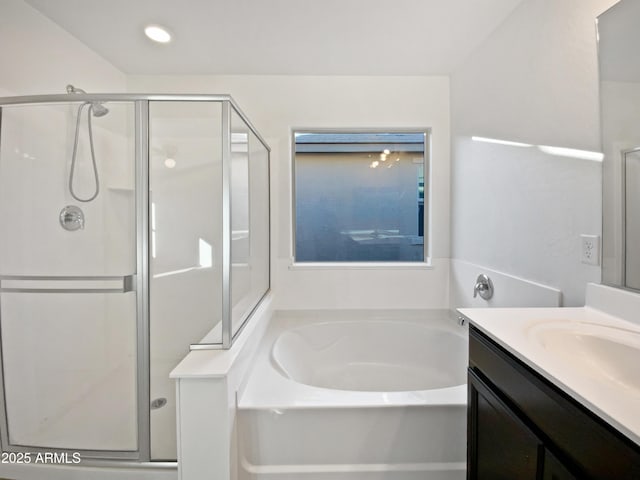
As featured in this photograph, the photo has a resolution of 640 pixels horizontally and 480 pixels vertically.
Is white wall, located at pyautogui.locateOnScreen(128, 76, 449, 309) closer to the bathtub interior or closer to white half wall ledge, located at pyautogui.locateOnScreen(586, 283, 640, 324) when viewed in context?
the bathtub interior

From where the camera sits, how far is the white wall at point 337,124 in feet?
7.98

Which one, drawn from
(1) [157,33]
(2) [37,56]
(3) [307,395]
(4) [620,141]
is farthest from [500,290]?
(2) [37,56]

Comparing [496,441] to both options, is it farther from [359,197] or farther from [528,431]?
[359,197]

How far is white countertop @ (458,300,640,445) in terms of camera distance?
594 mm

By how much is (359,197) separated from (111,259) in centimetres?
179

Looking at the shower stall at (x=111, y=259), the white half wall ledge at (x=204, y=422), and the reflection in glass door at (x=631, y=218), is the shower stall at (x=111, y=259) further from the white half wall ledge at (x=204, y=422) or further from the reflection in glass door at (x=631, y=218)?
the reflection in glass door at (x=631, y=218)

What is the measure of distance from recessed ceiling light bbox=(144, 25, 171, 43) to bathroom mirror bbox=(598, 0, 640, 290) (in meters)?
2.21

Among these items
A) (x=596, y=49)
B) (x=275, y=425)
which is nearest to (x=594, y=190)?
(x=596, y=49)

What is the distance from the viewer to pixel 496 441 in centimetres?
94

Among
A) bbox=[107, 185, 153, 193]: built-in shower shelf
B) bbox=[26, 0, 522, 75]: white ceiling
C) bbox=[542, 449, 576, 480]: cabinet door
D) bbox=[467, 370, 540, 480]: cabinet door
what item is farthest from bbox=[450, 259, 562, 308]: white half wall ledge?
bbox=[107, 185, 153, 193]: built-in shower shelf

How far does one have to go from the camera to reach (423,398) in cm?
137

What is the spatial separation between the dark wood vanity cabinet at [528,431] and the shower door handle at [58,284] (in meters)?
1.63

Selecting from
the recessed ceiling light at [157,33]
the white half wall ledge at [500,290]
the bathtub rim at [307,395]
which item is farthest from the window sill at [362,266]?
the recessed ceiling light at [157,33]

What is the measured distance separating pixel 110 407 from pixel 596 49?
274 centimetres
